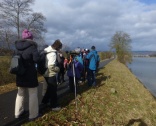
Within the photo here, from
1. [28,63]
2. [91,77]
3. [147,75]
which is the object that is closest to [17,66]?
[28,63]

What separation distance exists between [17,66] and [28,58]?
358 millimetres

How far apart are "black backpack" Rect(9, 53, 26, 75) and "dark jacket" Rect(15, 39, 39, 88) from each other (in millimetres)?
132

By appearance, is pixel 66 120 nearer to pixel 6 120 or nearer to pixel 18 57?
pixel 6 120

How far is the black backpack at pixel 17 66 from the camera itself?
5.61m

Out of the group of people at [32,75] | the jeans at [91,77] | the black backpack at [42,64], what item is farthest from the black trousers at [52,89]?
the jeans at [91,77]

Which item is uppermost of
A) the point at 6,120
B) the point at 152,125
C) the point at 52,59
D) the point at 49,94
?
the point at 52,59

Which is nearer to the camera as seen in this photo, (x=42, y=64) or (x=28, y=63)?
(x=28, y=63)

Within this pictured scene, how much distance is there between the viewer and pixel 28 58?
577 cm

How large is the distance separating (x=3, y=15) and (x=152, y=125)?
20.8 m

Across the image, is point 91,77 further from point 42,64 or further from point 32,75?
point 32,75

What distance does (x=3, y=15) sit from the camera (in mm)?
24719

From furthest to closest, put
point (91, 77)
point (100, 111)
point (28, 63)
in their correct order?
point (91, 77), point (100, 111), point (28, 63)

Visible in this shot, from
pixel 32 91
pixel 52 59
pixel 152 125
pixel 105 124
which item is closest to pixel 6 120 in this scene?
pixel 32 91

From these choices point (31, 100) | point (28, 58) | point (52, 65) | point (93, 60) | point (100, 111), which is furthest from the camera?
point (93, 60)
